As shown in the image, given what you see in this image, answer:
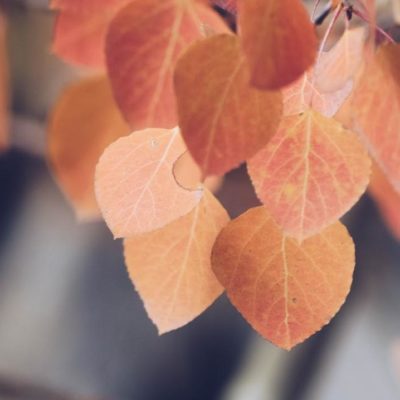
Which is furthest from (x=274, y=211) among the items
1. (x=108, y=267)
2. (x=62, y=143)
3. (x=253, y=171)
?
(x=108, y=267)

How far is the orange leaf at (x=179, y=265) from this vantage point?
0.31 m

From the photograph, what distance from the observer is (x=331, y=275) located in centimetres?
28

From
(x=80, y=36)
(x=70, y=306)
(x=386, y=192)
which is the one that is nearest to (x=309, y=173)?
(x=80, y=36)

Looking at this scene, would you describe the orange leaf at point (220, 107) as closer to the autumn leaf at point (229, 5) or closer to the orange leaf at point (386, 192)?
the autumn leaf at point (229, 5)

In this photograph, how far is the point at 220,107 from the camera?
0.25 meters

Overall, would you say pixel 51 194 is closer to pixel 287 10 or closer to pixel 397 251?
pixel 397 251

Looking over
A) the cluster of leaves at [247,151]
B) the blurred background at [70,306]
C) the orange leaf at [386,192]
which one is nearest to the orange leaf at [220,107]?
the cluster of leaves at [247,151]

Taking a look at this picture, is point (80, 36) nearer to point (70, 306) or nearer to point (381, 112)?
point (381, 112)

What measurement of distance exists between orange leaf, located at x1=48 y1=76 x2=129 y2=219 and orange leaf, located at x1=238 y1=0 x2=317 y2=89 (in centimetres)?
24

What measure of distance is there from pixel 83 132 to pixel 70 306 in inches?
19.1

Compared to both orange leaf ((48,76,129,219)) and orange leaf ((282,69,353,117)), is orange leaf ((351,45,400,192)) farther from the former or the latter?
orange leaf ((48,76,129,219))

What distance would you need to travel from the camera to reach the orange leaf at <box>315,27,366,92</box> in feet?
0.82

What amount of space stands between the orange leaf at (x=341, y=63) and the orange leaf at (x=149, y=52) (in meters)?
0.07

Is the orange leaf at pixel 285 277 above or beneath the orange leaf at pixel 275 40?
A: beneath
